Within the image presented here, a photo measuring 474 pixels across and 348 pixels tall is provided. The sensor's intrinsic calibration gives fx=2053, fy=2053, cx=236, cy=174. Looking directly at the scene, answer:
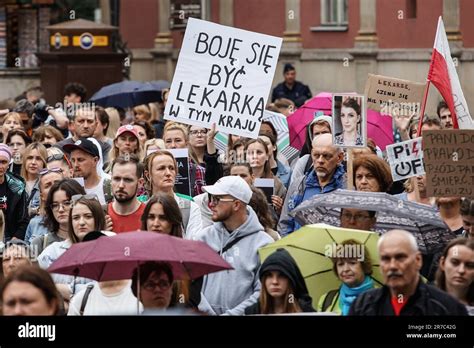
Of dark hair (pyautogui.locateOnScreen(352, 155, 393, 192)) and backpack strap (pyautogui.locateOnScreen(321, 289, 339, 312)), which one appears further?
dark hair (pyautogui.locateOnScreen(352, 155, 393, 192))

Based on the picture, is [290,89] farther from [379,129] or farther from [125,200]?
[125,200]

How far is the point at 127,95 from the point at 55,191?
13.7m

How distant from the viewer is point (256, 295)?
12.2 m

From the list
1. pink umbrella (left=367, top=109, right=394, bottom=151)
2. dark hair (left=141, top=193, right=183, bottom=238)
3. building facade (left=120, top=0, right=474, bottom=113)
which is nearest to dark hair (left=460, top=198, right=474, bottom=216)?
dark hair (left=141, top=193, right=183, bottom=238)

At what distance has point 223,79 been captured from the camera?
16062 millimetres

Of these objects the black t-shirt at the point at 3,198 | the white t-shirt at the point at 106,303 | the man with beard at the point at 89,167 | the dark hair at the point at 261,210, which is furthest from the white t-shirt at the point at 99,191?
the white t-shirt at the point at 106,303

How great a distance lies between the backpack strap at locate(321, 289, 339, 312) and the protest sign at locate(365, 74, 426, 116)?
20.2 ft

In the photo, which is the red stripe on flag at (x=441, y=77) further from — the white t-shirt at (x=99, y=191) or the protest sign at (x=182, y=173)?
the white t-shirt at (x=99, y=191)

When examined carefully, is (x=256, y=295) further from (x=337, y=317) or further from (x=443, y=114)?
(x=443, y=114)

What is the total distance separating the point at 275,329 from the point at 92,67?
21579 mm

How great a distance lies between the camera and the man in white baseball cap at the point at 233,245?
12375 mm

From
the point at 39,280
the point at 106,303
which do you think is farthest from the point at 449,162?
the point at 39,280

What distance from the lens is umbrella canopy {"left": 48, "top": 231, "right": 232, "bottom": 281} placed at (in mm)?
11141

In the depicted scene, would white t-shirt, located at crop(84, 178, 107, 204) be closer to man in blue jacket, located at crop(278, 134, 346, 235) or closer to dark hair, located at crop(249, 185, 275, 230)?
man in blue jacket, located at crop(278, 134, 346, 235)
